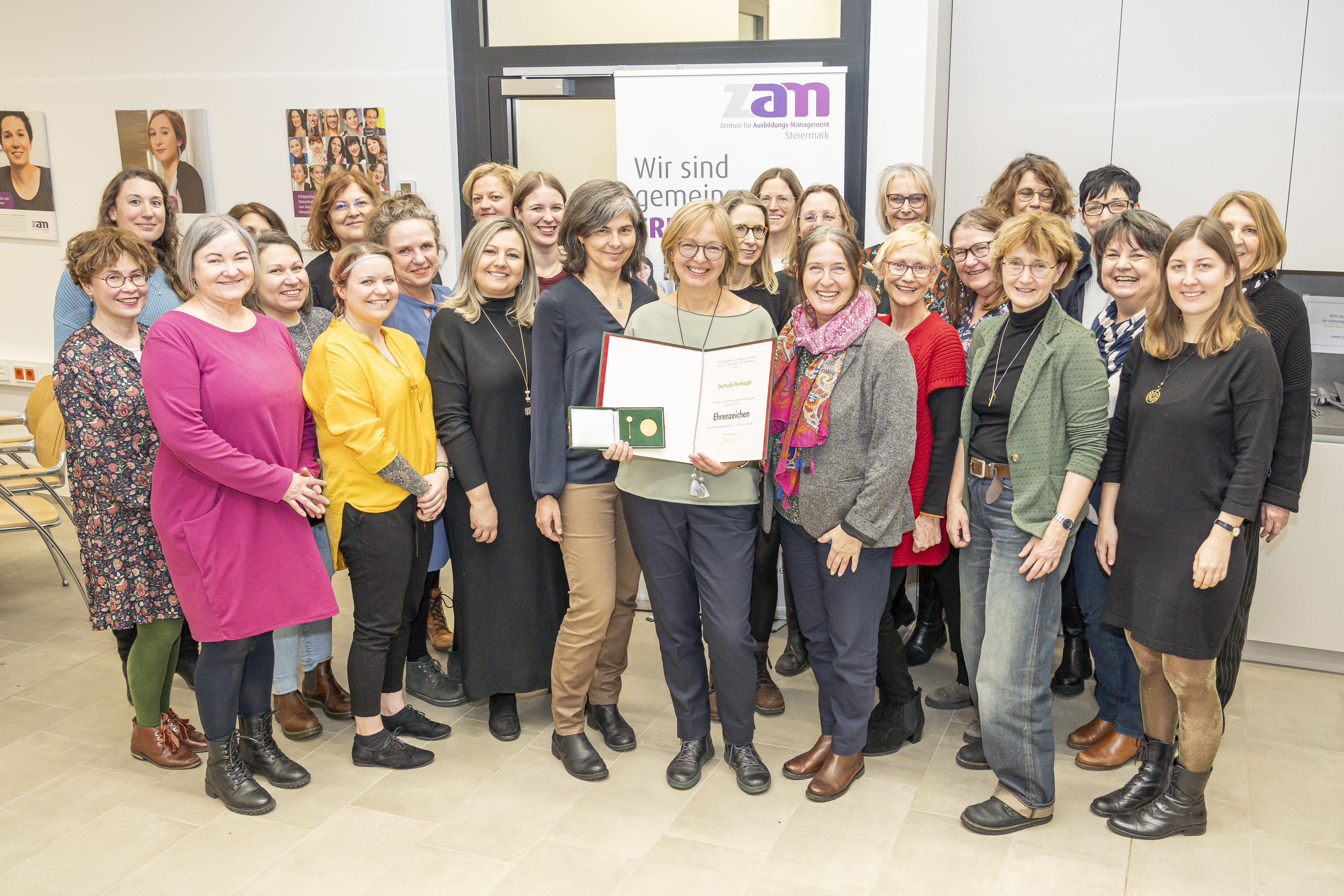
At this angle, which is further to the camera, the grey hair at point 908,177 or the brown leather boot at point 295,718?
the grey hair at point 908,177

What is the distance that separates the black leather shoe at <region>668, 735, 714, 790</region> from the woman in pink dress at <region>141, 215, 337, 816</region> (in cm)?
112

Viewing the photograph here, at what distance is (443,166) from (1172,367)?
3.73 meters

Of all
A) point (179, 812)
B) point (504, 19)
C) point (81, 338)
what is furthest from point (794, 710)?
point (504, 19)

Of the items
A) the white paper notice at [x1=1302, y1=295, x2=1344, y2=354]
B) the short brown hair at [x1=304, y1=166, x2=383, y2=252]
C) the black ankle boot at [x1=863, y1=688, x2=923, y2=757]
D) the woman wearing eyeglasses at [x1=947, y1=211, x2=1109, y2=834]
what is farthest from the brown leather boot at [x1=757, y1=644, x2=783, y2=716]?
the white paper notice at [x1=1302, y1=295, x2=1344, y2=354]

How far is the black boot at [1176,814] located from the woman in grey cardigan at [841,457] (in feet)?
2.48

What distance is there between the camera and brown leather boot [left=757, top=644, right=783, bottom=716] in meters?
3.35

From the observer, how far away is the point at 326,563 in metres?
3.29

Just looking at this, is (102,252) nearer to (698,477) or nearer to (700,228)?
(700,228)

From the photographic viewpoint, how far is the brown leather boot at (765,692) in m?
3.35

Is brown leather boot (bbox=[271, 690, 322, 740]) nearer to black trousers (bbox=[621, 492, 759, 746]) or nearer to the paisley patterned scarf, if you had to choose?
black trousers (bbox=[621, 492, 759, 746])

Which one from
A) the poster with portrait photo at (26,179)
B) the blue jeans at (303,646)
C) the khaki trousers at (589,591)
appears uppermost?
the poster with portrait photo at (26,179)

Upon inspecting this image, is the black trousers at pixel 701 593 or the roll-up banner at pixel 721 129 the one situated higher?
the roll-up banner at pixel 721 129

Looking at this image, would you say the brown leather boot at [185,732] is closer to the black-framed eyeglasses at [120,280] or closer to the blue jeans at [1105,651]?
the black-framed eyeglasses at [120,280]

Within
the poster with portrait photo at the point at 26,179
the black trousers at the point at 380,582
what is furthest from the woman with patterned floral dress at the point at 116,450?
the poster with portrait photo at the point at 26,179
